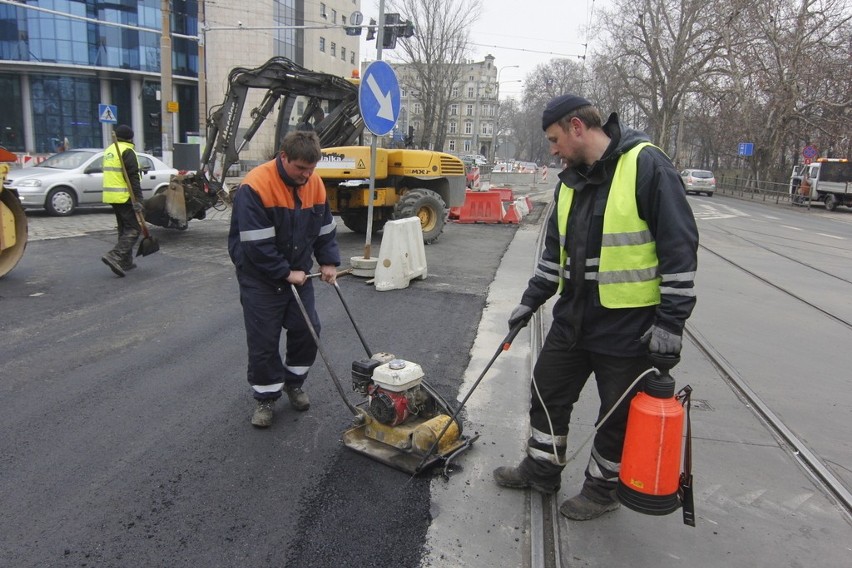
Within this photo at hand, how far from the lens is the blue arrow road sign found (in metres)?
7.45

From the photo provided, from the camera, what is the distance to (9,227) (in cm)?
722

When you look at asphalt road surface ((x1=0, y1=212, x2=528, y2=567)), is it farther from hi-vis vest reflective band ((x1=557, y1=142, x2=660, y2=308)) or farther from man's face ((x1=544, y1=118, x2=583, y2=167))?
man's face ((x1=544, y1=118, x2=583, y2=167))

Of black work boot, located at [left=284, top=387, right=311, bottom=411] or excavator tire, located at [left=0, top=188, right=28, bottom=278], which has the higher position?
excavator tire, located at [left=0, top=188, right=28, bottom=278]

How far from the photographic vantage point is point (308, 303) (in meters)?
3.89

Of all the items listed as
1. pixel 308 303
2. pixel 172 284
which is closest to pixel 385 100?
pixel 172 284

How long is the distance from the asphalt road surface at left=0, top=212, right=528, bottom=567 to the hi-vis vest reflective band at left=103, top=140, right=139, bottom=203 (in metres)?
1.31

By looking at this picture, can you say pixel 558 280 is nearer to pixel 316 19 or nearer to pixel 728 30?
pixel 728 30

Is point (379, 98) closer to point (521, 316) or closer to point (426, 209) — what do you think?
point (426, 209)

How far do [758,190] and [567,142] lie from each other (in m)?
41.1

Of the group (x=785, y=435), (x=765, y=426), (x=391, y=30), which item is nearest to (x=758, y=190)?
(x=391, y=30)

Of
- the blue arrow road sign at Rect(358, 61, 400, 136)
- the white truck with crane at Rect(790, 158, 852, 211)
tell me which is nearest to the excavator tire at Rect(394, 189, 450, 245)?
the blue arrow road sign at Rect(358, 61, 400, 136)

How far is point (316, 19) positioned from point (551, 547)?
5385cm

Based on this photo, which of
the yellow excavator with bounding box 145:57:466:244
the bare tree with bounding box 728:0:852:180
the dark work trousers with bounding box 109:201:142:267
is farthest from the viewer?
the bare tree with bounding box 728:0:852:180

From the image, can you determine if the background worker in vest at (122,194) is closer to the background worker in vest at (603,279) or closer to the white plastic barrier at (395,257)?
the white plastic barrier at (395,257)
